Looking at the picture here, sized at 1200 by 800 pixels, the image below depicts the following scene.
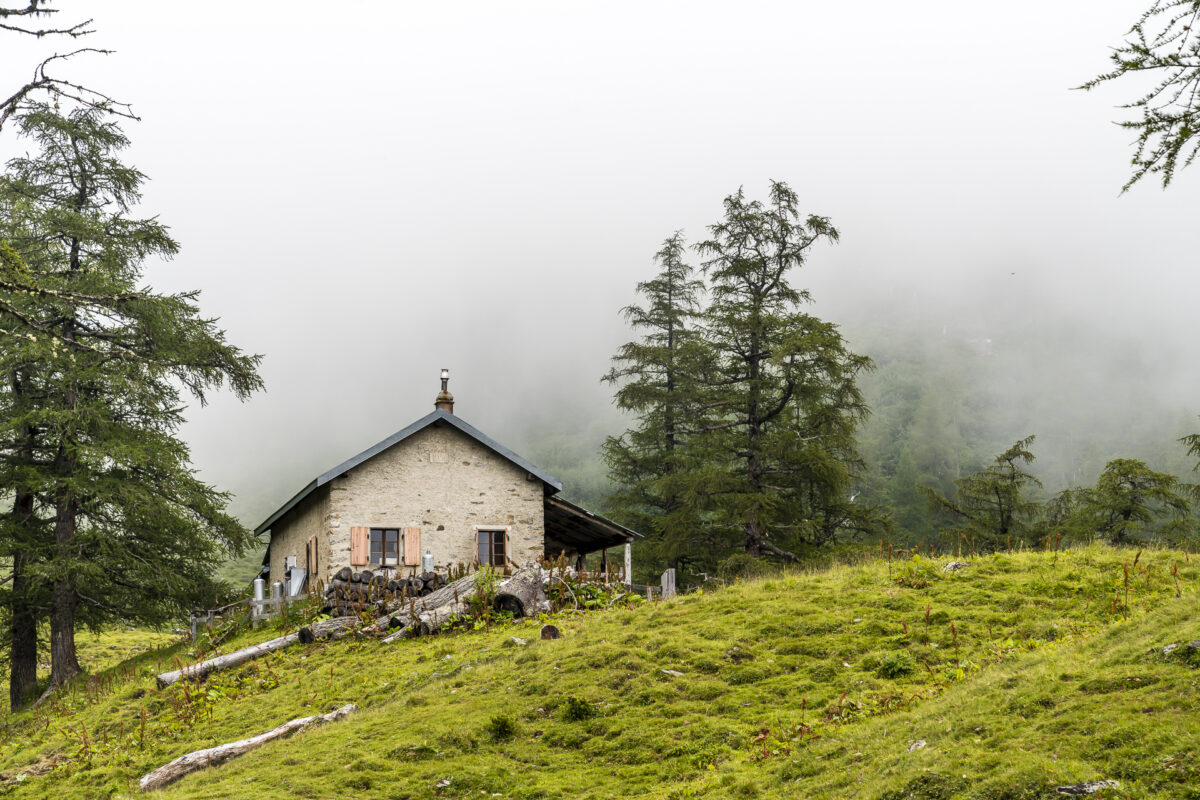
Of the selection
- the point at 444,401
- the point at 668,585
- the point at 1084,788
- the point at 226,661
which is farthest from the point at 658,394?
the point at 1084,788

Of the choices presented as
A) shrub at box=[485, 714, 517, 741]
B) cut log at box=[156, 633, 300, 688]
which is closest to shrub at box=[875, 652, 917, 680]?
shrub at box=[485, 714, 517, 741]

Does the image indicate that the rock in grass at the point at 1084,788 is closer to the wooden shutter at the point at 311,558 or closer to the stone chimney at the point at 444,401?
the stone chimney at the point at 444,401

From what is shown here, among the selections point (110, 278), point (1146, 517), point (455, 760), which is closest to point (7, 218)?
point (110, 278)

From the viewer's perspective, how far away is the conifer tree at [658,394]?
118 feet

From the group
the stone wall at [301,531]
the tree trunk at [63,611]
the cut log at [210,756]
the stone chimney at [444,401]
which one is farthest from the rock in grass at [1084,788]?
the tree trunk at [63,611]

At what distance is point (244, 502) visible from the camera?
17850cm

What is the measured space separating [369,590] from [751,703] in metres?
13.9

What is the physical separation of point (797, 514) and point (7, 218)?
26.9m

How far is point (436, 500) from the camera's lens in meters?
27.0

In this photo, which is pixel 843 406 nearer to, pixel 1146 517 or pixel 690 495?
pixel 690 495

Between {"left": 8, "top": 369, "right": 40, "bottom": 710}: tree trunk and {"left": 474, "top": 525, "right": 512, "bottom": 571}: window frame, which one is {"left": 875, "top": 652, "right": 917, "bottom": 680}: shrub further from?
{"left": 8, "top": 369, "right": 40, "bottom": 710}: tree trunk

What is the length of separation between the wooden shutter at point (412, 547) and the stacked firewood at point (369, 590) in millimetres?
1405

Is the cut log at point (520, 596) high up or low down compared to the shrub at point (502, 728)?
up

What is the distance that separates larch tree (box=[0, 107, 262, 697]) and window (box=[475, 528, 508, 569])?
7.43m
